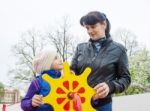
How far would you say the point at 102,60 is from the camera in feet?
7.43

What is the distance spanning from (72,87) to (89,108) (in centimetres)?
13

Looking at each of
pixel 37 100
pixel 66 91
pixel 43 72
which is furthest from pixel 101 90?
pixel 43 72

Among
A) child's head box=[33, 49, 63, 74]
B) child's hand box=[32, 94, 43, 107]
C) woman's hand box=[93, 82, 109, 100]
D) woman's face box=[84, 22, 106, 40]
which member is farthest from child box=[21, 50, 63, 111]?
woman's hand box=[93, 82, 109, 100]

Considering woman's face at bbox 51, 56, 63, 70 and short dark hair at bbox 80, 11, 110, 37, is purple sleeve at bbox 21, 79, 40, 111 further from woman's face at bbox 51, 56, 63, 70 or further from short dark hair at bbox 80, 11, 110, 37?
short dark hair at bbox 80, 11, 110, 37

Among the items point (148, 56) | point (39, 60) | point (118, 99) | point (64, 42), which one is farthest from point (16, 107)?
point (64, 42)

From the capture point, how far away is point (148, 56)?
19.3m

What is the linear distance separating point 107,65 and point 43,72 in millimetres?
375

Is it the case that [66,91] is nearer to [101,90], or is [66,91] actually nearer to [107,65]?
[101,90]

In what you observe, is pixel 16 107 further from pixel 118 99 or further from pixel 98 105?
pixel 98 105

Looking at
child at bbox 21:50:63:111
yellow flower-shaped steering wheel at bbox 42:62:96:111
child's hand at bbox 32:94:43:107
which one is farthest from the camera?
child at bbox 21:50:63:111

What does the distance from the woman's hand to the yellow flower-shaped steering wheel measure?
6 centimetres

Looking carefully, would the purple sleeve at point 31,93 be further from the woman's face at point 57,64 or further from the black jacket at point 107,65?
the black jacket at point 107,65

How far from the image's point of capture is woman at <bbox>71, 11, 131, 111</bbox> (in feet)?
7.37

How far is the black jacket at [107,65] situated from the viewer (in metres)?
2.25
